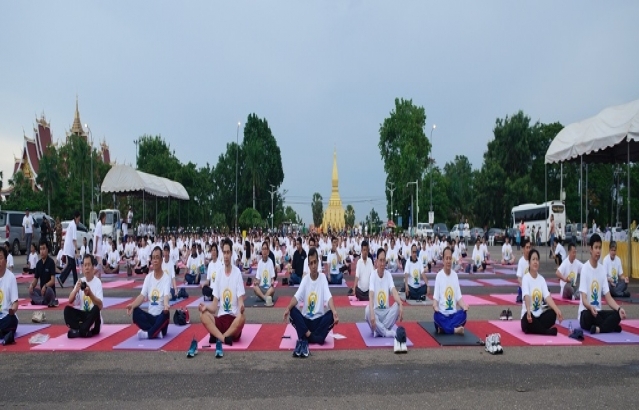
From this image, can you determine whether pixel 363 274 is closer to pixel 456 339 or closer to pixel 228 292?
pixel 456 339

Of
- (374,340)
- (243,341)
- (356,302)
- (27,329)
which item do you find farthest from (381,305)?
(27,329)

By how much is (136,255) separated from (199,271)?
18.0 feet

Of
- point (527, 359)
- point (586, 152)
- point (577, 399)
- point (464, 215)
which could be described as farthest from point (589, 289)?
point (464, 215)

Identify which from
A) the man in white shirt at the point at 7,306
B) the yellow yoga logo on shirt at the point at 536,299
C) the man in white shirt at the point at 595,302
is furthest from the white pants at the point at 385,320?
the man in white shirt at the point at 7,306

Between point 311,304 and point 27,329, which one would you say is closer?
point 311,304

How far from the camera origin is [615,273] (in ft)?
43.9

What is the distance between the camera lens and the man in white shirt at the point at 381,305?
9070 mm

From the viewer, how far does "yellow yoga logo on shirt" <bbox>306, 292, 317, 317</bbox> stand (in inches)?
348

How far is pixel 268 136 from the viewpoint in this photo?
231ft

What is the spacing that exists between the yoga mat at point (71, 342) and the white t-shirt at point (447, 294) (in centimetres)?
556

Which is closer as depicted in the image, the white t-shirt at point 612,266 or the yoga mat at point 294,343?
the yoga mat at point 294,343

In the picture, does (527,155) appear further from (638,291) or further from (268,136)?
(638,291)

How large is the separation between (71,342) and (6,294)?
4.06 ft

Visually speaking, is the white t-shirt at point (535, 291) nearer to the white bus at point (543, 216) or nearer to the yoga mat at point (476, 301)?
the yoga mat at point (476, 301)
